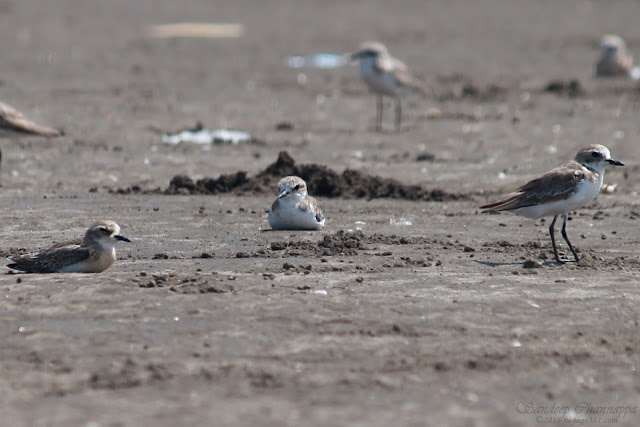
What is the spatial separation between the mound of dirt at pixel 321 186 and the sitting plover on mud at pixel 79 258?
399 cm

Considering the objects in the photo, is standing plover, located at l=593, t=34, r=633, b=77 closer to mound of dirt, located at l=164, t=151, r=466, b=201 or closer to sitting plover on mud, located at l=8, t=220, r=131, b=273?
mound of dirt, located at l=164, t=151, r=466, b=201

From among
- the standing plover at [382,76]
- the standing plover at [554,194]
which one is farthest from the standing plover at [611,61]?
the standing plover at [554,194]

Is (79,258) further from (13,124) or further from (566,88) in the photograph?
(566,88)

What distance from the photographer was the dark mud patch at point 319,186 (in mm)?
12086

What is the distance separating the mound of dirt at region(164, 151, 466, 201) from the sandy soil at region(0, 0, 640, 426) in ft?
0.51

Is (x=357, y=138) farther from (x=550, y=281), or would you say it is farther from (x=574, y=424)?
(x=574, y=424)

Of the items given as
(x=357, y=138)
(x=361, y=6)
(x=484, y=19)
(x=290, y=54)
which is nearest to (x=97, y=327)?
(x=357, y=138)

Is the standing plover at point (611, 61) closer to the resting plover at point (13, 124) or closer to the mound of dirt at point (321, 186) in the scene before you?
the mound of dirt at point (321, 186)

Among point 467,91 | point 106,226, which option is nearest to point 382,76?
point 467,91

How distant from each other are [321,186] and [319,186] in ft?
0.08

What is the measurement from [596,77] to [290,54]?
8221mm

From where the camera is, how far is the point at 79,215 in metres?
10.6

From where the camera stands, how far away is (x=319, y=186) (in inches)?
480

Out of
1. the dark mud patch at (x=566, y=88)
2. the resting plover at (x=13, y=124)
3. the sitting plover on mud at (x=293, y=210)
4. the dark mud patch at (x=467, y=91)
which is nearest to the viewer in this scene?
the sitting plover on mud at (x=293, y=210)
